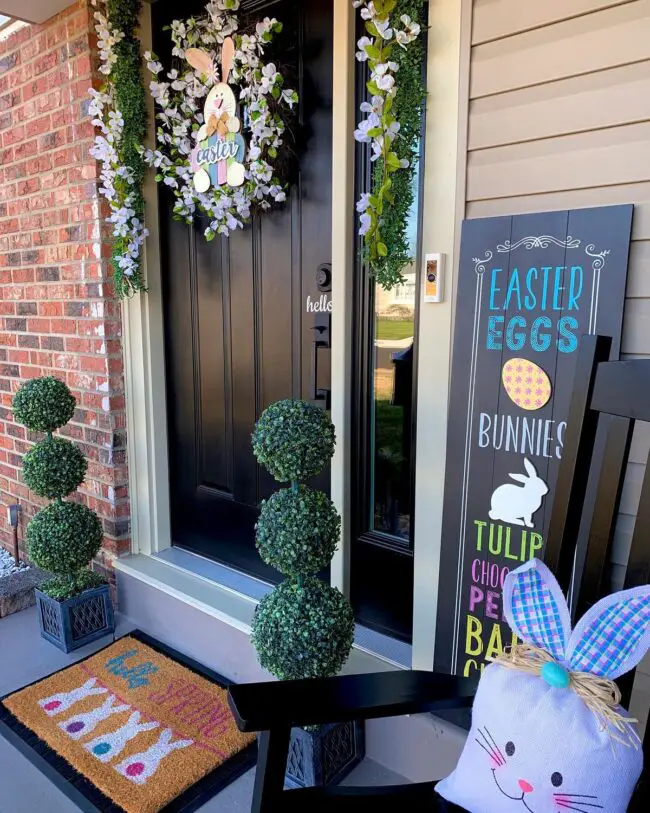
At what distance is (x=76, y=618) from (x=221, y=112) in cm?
193

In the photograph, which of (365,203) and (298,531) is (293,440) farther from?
(365,203)

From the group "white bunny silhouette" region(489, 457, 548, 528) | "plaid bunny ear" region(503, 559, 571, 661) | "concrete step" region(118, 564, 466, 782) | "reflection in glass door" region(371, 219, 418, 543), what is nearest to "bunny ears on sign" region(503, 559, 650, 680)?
"plaid bunny ear" region(503, 559, 571, 661)

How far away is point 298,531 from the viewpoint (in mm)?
1512

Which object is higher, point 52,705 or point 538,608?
point 538,608

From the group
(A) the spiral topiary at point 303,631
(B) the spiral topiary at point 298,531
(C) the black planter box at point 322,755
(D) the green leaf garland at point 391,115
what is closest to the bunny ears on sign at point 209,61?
(D) the green leaf garland at point 391,115

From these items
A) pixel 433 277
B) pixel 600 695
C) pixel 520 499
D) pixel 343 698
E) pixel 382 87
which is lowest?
pixel 343 698

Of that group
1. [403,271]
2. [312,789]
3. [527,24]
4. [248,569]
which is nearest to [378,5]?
[527,24]

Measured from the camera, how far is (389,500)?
1909 millimetres

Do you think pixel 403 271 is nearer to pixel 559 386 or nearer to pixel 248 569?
pixel 559 386

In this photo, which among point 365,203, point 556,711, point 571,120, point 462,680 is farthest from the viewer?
point 365,203

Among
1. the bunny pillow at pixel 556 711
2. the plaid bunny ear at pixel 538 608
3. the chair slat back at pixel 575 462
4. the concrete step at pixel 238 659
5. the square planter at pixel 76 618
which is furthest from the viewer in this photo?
Result: the square planter at pixel 76 618

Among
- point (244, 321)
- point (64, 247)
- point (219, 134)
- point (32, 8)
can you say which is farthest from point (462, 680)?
point (32, 8)

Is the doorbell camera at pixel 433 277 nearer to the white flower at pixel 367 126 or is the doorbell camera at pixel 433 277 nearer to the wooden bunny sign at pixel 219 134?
Result: the white flower at pixel 367 126

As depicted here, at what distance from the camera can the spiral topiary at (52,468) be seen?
7.25 ft
